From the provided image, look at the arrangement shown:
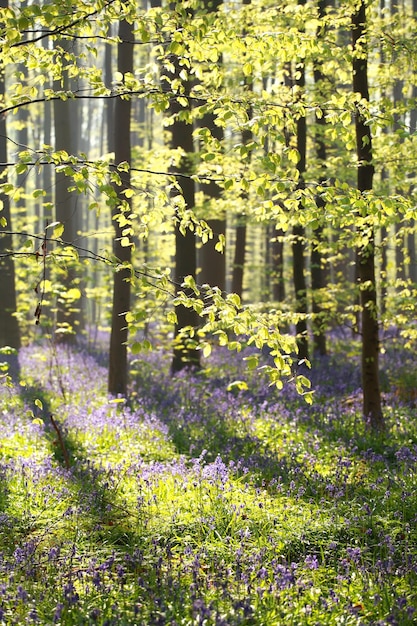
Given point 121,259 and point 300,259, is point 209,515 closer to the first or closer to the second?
point 121,259

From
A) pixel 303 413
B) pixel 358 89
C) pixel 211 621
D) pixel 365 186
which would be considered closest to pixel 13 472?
pixel 211 621

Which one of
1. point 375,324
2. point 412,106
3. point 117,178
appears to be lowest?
point 375,324

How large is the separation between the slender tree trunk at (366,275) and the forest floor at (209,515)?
367 millimetres

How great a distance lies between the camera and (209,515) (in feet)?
19.4

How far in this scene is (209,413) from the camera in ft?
34.1

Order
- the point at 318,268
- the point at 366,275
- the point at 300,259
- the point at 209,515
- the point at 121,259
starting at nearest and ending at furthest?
the point at 209,515 < the point at 366,275 < the point at 121,259 < the point at 300,259 < the point at 318,268

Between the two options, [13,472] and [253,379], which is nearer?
[13,472]

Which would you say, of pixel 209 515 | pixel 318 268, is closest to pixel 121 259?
pixel 318 268

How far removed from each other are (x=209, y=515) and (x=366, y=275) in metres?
4.58

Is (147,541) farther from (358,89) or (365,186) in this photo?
(358,89)

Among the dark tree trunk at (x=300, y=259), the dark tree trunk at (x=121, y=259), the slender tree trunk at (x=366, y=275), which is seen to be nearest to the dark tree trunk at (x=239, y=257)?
the dark tree trunk at (x=300, y=259)

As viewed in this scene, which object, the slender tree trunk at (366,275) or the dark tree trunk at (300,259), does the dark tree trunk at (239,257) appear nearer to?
the dark tree trunk at (300,259)

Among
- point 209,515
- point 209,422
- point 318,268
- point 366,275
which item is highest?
point 366,275

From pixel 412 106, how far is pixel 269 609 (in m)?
6.67
